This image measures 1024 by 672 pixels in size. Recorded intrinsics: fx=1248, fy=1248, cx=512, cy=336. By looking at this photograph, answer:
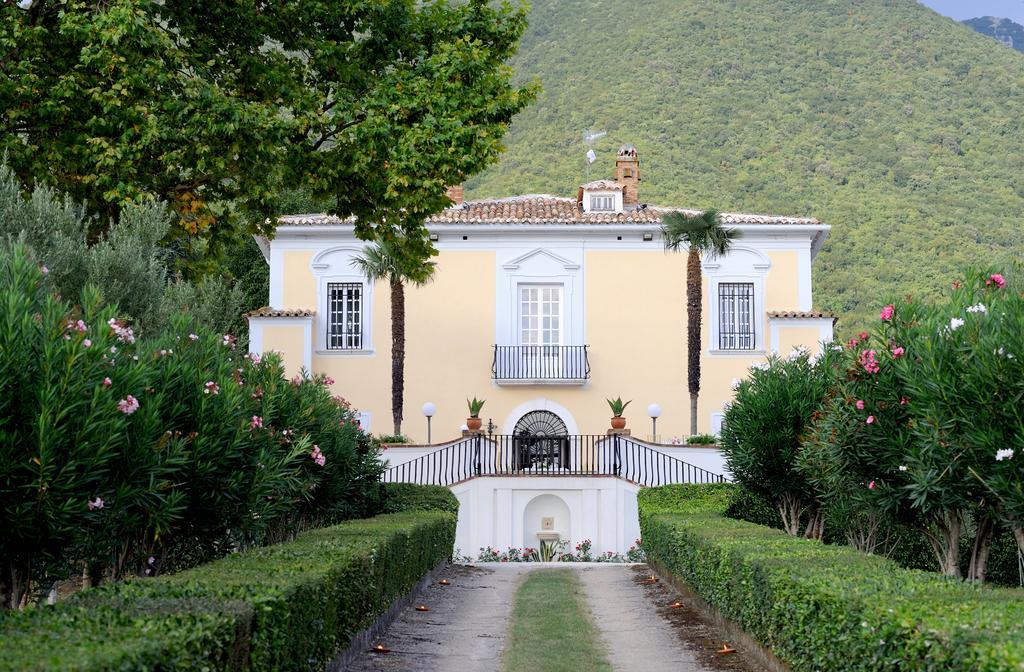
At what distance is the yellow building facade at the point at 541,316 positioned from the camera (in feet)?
96.5

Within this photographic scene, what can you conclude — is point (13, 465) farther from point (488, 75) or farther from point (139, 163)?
point (488, 75)

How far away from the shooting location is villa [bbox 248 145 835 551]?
96.2ft

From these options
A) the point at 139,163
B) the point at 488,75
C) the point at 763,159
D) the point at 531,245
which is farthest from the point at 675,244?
the point at 763,159

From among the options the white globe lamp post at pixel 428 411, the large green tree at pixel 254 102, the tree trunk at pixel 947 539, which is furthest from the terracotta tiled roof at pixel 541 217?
the tree trunk at pixel 947 539

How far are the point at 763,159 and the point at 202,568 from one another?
51.2 meters

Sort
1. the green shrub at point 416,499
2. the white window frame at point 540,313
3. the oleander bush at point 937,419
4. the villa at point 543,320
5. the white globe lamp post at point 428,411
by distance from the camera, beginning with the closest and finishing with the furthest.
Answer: the oleander bush at point 937,419
the green shrub at point 416,499
the white globe lamp post at point 428,411
the villa at point 543,320
the white window frame at point 540,313

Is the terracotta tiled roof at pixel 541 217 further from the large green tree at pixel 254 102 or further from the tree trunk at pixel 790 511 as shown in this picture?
the tree trunk at pixel 790 511

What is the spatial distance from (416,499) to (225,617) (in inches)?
514

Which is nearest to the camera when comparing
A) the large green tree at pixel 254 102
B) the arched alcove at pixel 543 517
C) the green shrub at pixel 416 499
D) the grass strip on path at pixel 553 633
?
the grass strip on path at pixel 553 633

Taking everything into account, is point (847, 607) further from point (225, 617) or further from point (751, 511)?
point (751, 511)

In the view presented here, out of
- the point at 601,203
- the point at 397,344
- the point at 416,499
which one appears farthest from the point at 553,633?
the point at 601,203

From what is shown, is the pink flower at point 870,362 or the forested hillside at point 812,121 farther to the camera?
the forested hillside at point 812,121

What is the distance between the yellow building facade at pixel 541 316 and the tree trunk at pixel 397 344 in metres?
1.09

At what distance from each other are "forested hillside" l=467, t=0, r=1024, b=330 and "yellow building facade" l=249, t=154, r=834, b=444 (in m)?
16.1
